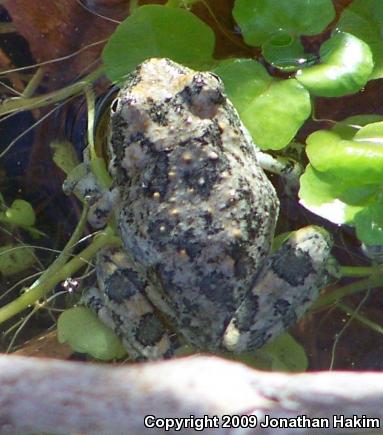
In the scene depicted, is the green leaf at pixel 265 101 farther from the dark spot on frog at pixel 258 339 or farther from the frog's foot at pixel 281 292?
the dark spot on frog at pixel 258 339

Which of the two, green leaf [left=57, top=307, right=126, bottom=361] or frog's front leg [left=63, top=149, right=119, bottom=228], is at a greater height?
frog's front leg [left=63, top=149, right=119, bottom=228]

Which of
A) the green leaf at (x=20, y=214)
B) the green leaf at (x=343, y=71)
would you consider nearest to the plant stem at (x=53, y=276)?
the green leaf at (x=20, y=214)

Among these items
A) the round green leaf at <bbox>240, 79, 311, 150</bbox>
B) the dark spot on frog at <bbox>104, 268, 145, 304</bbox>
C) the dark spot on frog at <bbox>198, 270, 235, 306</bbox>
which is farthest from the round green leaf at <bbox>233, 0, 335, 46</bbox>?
the dark spot on frog at <bbox>104, 268, 145, 304</bbox>

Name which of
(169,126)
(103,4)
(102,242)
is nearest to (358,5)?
(169,126)

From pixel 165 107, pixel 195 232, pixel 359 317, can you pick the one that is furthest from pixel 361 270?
pixel 165 107

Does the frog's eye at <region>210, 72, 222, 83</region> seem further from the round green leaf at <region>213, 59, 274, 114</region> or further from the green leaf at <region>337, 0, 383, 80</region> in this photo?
the green leaf at <region>337, 0, 383, 80</region>

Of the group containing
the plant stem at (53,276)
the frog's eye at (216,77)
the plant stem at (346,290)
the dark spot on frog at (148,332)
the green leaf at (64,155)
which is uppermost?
the frog's eye at (216,77)

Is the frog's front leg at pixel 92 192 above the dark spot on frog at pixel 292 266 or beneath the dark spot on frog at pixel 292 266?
above
